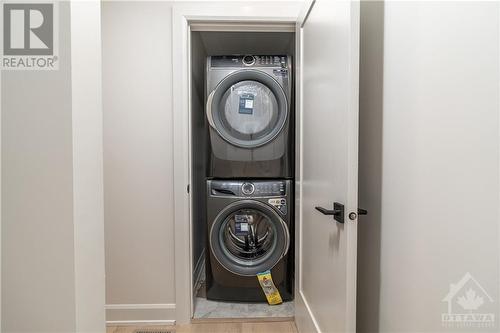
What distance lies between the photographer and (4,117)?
911 mm

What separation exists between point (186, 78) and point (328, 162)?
3.62ft

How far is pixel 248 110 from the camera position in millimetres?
2352

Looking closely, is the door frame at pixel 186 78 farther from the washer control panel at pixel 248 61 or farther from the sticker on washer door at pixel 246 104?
the sticker on washer door at pixel 246 104

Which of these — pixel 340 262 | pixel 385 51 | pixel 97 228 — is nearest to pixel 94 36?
pixel 97 228

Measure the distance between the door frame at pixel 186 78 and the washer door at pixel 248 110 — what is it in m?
0.39

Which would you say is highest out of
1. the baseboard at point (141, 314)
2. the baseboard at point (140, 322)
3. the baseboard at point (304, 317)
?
the baseboard at point (304, 317)

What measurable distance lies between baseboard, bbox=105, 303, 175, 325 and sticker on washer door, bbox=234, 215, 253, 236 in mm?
722

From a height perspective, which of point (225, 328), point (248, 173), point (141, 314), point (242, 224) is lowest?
point (225, 328)

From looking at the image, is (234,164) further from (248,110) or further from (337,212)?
(337,212)

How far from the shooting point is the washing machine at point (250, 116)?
7.52 feet

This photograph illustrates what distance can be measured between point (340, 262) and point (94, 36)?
48.8 inches

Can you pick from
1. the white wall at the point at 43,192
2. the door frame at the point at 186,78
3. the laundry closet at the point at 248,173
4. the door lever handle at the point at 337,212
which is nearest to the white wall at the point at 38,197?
the white wall at the point at 43,192

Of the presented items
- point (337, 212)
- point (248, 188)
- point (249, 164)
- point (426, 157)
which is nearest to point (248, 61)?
point (249, 164)

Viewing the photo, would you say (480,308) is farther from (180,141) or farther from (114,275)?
(114,275)
